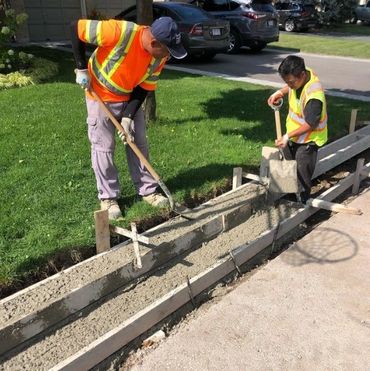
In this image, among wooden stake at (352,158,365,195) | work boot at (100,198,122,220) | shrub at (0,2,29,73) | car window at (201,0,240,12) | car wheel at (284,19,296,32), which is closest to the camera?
work boot at (100,198,122,220)

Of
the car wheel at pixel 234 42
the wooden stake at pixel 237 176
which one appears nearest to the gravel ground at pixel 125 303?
the wooden stake at pixel 237 176

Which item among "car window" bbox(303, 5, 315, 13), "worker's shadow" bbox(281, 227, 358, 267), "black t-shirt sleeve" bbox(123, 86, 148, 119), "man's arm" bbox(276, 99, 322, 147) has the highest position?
"car window" bbox(303, 5, 315, 13)

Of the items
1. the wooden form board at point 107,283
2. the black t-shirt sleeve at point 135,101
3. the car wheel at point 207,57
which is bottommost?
the wooden form board at point 107,283

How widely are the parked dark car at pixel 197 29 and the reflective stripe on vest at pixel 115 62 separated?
934 cm

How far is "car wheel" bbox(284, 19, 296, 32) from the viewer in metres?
24.4

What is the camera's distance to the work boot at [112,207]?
4.14m

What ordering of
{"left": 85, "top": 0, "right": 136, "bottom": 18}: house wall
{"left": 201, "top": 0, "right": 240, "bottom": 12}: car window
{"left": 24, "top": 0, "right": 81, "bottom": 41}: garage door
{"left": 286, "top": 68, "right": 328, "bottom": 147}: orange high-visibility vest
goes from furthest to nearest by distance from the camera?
{"left": 85, "top": 0, "right": 136, "bottom": 18}: house wall < {"left": 24, "top": 0, "right": 81, "bottom": 41}: garage door < {"left": 201, "top": 0, "right": 240, "bottom": 12}: car window < {"left": 286, "top": 68, "right": 328, "bottom": 147}: orange high-visibility vest

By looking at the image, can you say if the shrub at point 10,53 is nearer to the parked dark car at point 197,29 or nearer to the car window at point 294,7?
the parked dark car at point 197,29

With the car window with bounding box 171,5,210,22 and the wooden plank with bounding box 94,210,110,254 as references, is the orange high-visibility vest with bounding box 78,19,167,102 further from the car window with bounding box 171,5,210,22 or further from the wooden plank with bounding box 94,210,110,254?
the car window with bounding box 171,5,210,22

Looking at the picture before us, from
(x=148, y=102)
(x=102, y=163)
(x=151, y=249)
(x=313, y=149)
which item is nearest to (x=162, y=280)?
(x=151, y=249)

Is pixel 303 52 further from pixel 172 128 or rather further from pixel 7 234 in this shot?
pixel 7 234

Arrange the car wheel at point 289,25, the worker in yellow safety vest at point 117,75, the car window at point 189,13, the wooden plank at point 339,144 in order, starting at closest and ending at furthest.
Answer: the worker in yellow safety vest at point 117,75 < the wooden plank at point 339,144 < the car window at point 189,13 < the car wheel at point 289,25

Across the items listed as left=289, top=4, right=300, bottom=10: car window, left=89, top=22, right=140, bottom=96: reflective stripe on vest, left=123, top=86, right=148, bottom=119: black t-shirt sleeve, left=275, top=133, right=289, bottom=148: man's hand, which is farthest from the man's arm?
left=289, top=4, right=300, bottom=10: car window

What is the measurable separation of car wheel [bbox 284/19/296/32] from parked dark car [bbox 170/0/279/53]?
8785 millimetres
